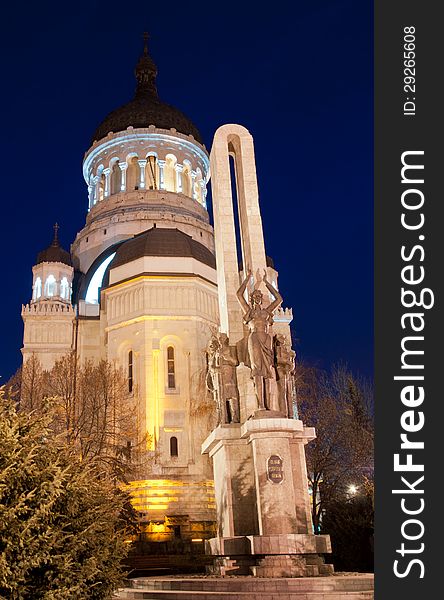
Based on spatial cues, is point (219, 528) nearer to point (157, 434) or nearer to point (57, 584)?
point (57, 584)

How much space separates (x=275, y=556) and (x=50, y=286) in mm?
35467

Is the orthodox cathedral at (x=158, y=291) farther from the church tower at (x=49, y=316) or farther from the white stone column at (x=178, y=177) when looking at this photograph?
the white stone column at (x=178, y=177)

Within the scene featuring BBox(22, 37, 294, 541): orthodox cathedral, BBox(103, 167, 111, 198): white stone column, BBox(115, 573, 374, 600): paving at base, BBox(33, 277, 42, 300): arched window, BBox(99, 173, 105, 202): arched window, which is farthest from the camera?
BBox(99, 173, 105, 202): arched window

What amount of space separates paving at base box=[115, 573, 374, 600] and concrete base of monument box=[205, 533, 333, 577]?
0.69 m

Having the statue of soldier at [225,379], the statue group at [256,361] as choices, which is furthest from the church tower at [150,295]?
the statue group at [256,361]

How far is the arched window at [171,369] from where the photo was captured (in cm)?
3659

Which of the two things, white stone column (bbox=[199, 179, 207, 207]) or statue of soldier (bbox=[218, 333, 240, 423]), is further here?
white stone column (bbox=[199, 179, 207, 207])

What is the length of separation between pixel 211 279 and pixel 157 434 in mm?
10098

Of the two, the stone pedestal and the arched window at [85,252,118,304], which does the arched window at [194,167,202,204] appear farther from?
the stone pedestal

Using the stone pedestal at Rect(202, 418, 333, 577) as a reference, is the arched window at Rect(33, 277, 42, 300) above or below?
above

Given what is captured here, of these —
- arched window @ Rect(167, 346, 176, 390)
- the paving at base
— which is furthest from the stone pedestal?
arched window @ Rect(167, 346, 176, 390)

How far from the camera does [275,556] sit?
13703mm

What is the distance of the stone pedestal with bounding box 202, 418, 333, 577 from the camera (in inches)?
541

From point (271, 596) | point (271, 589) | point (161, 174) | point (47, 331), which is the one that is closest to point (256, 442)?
point (271, 589)
